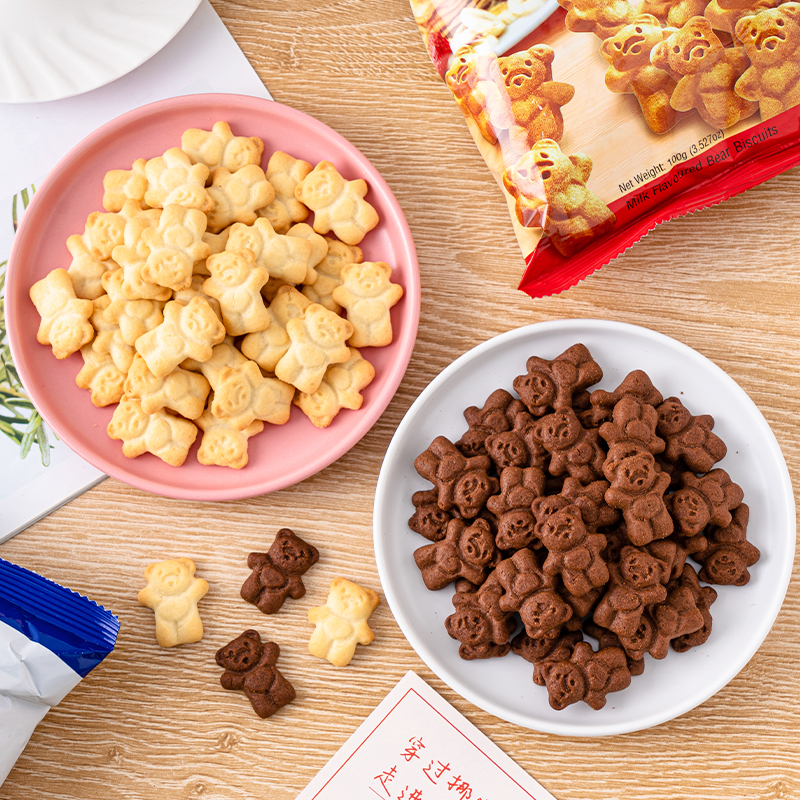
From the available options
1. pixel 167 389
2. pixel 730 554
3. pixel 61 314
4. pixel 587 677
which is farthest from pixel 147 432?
pixel 730 554

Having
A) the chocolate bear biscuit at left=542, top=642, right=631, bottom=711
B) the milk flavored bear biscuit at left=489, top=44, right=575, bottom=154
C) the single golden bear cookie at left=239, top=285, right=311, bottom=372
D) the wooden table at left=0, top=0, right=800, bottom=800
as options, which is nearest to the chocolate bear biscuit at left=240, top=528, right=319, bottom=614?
the wooden table at left=0, top=0, right=800, bottom=800

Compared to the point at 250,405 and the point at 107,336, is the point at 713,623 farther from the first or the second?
the point at 107,336

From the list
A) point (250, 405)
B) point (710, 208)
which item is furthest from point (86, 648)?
point (710, 208)

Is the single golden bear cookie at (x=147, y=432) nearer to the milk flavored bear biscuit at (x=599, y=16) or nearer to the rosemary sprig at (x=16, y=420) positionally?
the rosemary sprig at (x=16, y=420)

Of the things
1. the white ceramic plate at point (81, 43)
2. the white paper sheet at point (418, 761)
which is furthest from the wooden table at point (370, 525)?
the white ceramic plate at point (81, 43)

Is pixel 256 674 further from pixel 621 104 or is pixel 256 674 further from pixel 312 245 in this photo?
pixel 621 104
